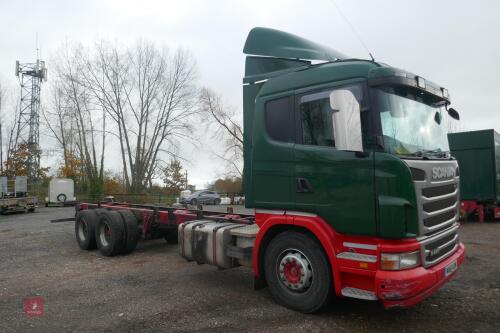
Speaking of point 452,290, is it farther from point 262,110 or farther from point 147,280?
point 147,280

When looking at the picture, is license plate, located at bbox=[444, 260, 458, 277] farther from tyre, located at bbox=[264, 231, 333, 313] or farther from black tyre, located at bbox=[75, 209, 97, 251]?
black tyre, located at bbox=[75, 209, 97, 251]

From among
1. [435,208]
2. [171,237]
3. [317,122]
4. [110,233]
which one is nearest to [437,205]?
[435,208]

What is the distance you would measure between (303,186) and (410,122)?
143 centimetres

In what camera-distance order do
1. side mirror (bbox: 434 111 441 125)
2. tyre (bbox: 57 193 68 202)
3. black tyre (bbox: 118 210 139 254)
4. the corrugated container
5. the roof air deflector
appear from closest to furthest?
side mirror (bbox: 434 111 441 125) → the roof air deflector → black tyre (bbox: 118 210 139 254) → the corrugated container → tyre (bbox: 57 193 68 202)

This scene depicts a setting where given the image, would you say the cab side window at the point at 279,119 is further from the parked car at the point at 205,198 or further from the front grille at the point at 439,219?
the parked car at the point at 205,198

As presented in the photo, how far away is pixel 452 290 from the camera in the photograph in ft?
18.5

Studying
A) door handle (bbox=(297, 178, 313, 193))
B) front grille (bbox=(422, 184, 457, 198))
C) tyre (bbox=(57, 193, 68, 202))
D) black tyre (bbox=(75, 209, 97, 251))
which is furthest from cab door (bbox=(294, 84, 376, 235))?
tyre (bbox=(57, 193, 68, 202))

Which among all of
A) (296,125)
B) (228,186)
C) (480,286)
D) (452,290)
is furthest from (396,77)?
(228,186)

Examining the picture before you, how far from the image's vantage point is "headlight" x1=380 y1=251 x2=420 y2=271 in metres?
3.90

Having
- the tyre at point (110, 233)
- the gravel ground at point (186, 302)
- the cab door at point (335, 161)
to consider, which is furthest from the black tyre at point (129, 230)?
the cab door at point (335, 161)

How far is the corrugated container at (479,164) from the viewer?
14031 millimetres

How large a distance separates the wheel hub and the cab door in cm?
59

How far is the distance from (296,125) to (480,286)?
391cm

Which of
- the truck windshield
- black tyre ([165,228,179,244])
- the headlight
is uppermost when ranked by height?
the truck windshield
